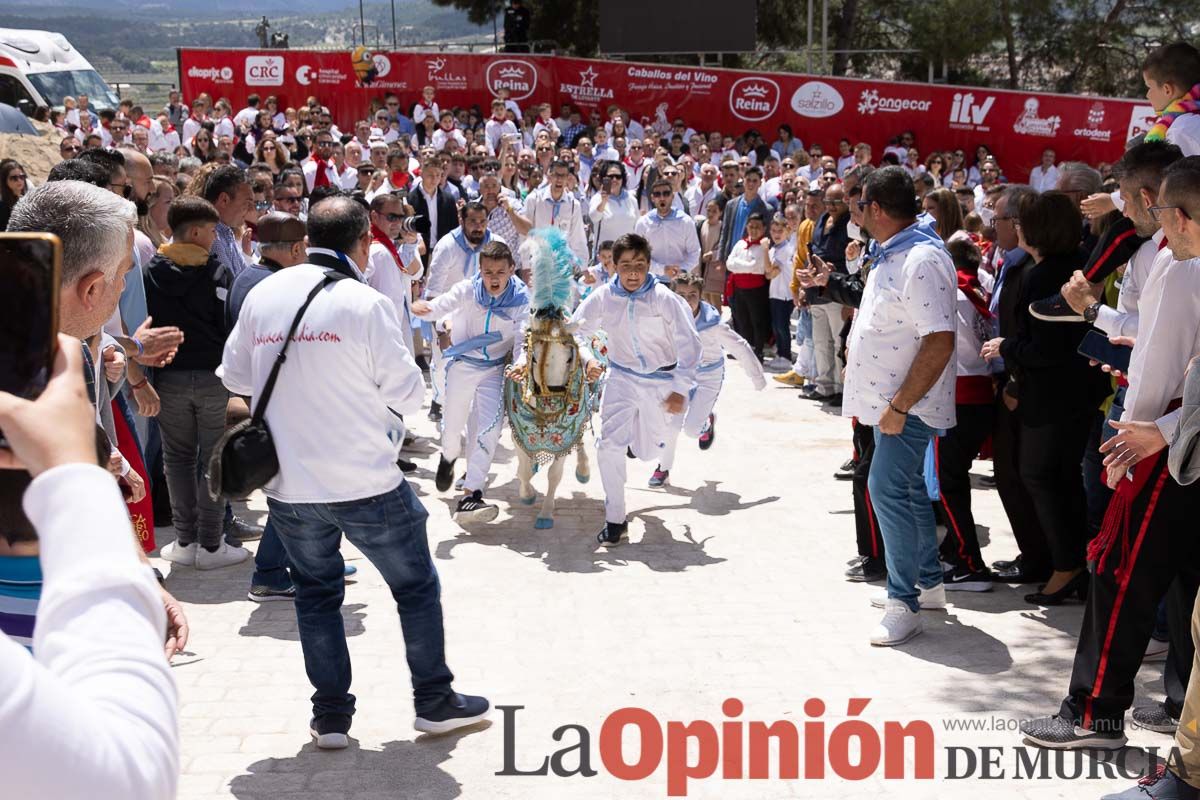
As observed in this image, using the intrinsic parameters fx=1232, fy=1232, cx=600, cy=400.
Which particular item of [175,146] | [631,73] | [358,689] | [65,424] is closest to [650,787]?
[358,689]

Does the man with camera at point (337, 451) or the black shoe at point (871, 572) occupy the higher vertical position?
the man with camera at point (337, 451)

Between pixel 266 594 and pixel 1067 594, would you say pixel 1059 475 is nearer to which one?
pixel 1067 594

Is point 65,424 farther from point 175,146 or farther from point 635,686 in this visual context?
point 175,146

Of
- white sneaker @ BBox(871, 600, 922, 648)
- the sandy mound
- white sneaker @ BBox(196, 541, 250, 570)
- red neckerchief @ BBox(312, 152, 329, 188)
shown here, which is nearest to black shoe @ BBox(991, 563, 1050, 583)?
white sneaker @ BBox(871, 600, 922, 648)

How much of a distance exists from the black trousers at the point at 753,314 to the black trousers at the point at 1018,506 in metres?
6.34

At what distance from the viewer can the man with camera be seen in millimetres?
4355

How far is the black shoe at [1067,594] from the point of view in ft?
19.8

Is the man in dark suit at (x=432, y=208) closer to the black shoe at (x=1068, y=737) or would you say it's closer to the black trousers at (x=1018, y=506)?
the black trousers at (x=1018, y=506)

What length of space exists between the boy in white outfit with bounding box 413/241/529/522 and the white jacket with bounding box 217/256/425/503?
3.41m

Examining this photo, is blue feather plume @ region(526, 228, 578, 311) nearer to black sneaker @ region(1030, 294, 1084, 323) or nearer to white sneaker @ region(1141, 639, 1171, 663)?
black sneaker @ region(1030, 294, 1084, 323)

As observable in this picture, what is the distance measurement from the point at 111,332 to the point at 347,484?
6.68 feet

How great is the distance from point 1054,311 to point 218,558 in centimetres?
451

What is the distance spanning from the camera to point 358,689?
516 cm

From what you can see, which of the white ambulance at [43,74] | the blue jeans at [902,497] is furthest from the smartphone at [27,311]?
the white ambulance at [43,74]
